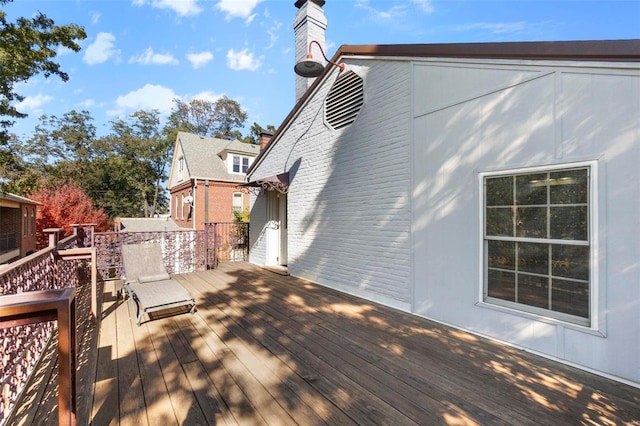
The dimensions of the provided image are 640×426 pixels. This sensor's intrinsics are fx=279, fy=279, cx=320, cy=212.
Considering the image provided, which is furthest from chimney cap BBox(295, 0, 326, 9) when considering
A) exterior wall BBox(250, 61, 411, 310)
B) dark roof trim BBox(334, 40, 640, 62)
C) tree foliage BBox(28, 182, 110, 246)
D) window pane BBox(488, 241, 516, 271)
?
tree foliage BBox(28, 182, 110, 246)

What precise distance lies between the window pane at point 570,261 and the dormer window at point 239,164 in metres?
17.5

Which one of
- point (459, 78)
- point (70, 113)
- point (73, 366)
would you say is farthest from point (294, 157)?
point (70, 113)

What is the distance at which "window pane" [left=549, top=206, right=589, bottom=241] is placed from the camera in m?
2.91

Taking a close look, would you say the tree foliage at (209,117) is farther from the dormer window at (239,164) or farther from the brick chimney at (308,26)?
the brick chimney at (308,26)

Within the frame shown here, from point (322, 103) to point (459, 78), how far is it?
134 inches

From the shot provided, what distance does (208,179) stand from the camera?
1648 cm

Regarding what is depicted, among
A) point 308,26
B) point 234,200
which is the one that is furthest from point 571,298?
point 234,200

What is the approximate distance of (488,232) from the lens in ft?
11.9

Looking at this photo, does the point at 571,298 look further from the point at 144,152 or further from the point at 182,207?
the point at 144,152

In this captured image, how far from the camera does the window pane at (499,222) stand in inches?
137

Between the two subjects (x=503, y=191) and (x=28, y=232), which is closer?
(x=503, y=191)

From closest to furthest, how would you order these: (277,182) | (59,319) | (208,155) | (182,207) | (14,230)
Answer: (59,319) → (277,182) → (14,230) → (208,155) → (182,207)

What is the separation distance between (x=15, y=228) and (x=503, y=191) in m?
26.7

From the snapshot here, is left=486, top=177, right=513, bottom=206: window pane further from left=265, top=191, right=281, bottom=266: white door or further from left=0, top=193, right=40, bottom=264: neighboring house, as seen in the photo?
left=0, top=193, right=40, bottom=264: neighboring house
